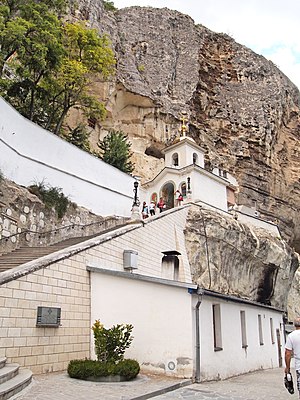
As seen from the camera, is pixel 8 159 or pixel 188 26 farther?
pixel 188 26

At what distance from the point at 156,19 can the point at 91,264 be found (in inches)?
1453

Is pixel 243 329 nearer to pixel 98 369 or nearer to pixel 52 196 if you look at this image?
pixel 98 369

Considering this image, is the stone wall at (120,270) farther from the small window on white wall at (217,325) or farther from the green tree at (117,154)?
the green tree at (117,154)

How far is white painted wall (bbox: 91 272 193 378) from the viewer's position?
8492 mm

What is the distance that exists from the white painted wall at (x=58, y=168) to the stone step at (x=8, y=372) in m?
8.17

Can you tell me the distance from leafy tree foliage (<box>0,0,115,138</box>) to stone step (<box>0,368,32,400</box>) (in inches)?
561

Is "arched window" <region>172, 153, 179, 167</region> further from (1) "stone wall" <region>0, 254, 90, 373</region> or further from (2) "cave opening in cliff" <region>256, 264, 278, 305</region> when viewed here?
(1) "stone wall" <region>0, 254, 90, 373</region>

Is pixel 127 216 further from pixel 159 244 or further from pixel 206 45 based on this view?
pixel 206 45

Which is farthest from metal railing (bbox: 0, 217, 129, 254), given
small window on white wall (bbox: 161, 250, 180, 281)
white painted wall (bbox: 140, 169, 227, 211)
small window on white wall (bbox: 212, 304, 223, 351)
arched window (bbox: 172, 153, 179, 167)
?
arched window (bbox: 172, 153, 179, 167)

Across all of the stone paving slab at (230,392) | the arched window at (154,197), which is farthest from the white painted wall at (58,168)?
the stone paving slab at (230,392)

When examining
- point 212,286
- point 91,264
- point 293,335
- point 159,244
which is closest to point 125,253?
point 91,264

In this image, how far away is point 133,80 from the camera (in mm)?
33906

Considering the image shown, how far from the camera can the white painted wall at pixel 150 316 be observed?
8.49 meters

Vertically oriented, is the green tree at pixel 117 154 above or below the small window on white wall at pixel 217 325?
above
